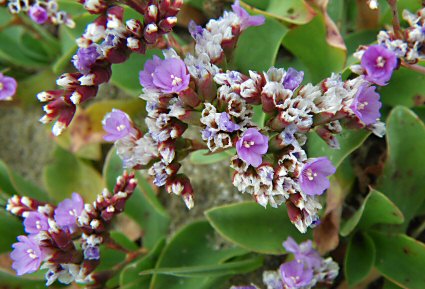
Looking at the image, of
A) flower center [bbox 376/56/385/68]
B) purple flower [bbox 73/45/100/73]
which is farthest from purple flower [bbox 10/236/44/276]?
flower center [bbox 376/56/385/68]

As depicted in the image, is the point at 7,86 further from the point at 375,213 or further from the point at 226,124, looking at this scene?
the point at 375,213

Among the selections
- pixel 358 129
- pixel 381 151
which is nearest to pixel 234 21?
pixel 358 129

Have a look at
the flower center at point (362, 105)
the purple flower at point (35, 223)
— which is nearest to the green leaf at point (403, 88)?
the flower center at point (362, 105)

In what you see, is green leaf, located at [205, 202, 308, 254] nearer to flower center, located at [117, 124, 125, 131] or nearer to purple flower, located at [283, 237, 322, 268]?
purple flower, located at [283, 237, 322, 268]

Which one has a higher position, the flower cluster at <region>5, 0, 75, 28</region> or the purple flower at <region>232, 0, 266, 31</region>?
the purple flower at <region>232, 0, 266, 31</region>

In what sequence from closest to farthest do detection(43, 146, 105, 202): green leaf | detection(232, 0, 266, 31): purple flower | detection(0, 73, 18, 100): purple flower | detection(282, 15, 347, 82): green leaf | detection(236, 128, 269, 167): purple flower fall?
detection(236, 128, 269, 167): purple flower, detection(232, 0, 266, 31): purple flower, detection(282, 15, 347, 82): green leaf, detection(0, 73, 18, 100): purple flower, detection(43, 146, 105, 202): green leaf

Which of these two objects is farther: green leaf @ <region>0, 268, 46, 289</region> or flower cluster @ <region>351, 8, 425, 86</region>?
green leaf @ <region>0, 268, 46, 289</region>
